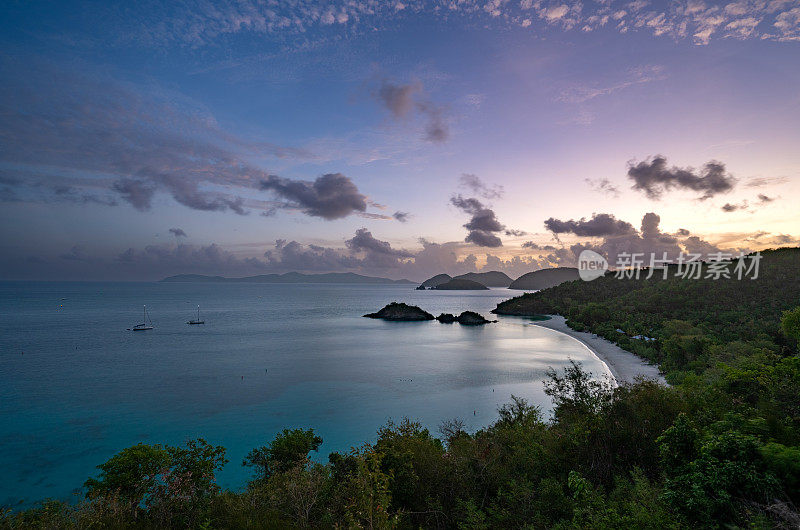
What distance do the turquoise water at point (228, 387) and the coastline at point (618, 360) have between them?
246cm

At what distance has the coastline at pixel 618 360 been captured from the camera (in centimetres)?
3828

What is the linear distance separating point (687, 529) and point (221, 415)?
115 feet

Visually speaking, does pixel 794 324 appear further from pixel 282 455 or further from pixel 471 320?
pixel 471 320

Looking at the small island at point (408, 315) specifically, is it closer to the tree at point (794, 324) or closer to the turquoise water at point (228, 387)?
the turquoise water at point (228, 387)

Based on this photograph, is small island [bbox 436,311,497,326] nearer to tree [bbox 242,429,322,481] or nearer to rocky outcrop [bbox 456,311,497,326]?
rocky outcrop [bbox 456,311,497,326]

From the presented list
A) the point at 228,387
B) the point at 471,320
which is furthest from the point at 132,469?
the point at 471,320

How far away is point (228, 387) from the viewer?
4062 centimetres

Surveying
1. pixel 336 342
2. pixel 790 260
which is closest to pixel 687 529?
pixel 336 342

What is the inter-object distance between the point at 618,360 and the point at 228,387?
51.4m

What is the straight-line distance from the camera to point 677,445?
372 inches

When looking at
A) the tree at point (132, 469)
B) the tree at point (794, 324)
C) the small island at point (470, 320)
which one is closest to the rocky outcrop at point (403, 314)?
the small island at point (470, 320)

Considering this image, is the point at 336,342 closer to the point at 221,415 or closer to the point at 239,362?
the point at 239,362

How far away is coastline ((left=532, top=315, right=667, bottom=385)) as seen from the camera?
38.3 metres

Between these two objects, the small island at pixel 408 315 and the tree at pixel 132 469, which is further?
the small island at pixel 408 315
